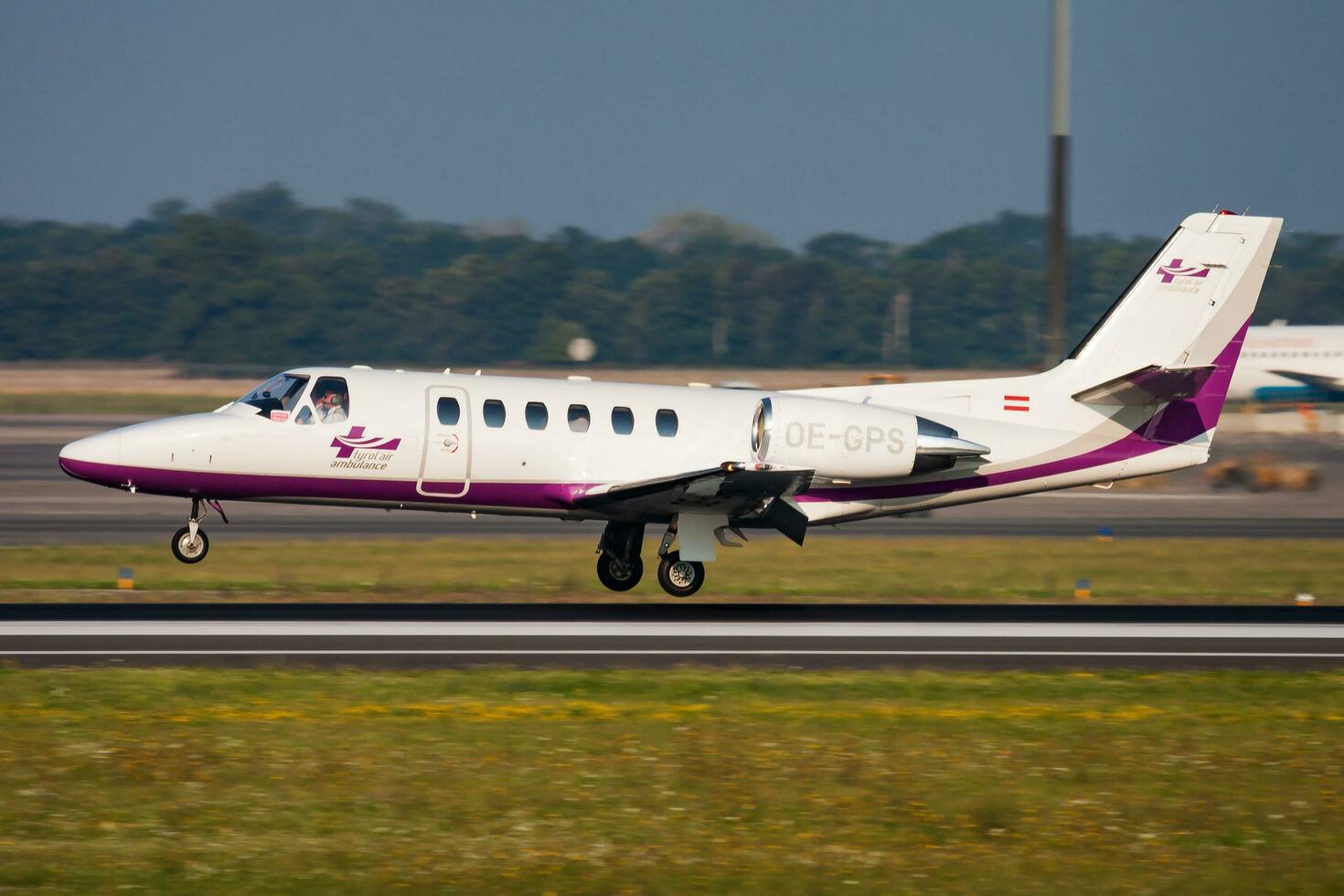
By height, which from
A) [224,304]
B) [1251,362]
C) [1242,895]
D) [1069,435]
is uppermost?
[224,304]

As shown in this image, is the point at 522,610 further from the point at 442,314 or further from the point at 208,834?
the point at 442,314

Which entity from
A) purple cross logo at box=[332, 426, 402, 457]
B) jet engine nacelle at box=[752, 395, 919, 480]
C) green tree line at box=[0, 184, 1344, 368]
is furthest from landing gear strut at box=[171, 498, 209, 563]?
green tree line at box=[0, 184, 1344, 368]

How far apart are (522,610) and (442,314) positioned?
299 ft

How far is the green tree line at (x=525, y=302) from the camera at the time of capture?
317ft

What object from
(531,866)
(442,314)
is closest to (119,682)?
(531,866)

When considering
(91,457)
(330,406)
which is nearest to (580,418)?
(330,406)

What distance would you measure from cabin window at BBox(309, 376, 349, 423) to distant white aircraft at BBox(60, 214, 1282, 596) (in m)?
0.03

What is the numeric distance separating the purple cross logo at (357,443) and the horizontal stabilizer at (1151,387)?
9559 millimetres

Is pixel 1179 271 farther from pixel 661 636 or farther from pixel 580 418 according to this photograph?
pixel 661 636

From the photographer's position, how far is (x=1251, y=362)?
5800 centimetres

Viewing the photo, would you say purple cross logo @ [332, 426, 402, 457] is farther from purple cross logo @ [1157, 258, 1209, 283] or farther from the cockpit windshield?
purple cross logo @ [1157, 258, 1209, 283]

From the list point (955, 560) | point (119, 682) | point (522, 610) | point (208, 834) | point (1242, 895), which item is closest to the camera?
point (1242, 895)

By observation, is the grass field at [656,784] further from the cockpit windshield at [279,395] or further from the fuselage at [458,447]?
the cockpit windshield at [279,395]

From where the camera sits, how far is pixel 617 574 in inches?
808
